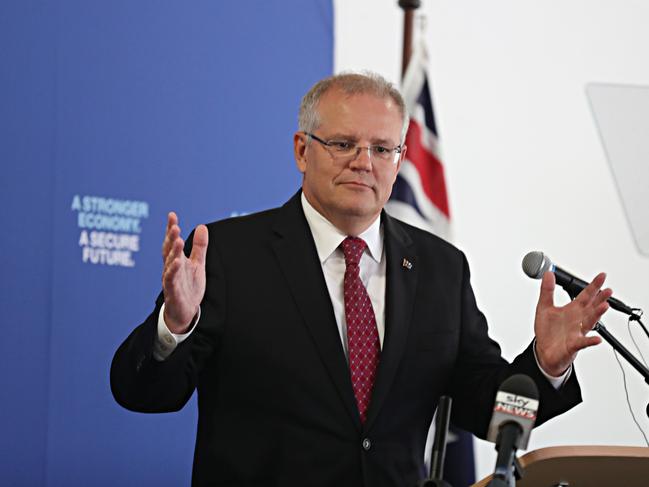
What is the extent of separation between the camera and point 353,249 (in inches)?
97.5

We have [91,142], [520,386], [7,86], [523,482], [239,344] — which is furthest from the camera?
[91,142]

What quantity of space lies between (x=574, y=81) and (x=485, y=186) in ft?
2.64

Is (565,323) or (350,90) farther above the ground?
(350,90)

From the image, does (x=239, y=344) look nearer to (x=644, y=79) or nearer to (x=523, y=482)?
(x=523, y=482)

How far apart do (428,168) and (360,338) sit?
6.62 feet

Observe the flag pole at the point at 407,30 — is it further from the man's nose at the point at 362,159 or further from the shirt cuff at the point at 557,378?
the shirt cuff at the point at 557,378

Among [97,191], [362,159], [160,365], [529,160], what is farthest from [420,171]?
[160,365]

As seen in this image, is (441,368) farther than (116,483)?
No

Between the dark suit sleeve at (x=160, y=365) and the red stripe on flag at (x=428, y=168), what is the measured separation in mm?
2067

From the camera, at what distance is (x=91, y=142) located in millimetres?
3400

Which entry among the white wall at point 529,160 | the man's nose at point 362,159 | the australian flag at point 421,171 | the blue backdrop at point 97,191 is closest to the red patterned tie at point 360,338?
the man's nose at point 362,159

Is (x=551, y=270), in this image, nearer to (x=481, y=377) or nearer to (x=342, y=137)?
(x=481, y=377)

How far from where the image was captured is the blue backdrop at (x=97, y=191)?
320cm

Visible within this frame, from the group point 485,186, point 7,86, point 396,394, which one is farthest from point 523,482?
point 485,186
